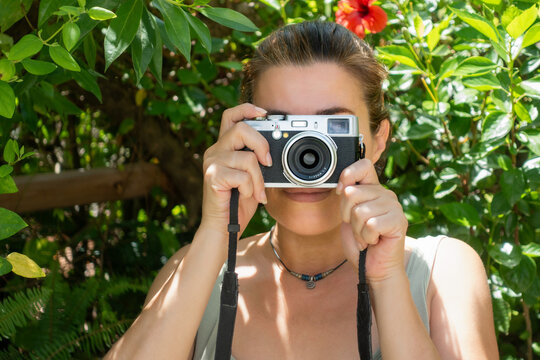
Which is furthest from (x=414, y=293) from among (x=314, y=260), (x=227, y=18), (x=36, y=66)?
(x=36, y=66)

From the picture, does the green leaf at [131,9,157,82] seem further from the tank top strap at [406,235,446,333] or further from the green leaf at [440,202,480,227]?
the green leaf at [440,202,480,227]

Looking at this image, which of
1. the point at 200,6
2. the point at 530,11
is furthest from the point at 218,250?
the point at 530,11

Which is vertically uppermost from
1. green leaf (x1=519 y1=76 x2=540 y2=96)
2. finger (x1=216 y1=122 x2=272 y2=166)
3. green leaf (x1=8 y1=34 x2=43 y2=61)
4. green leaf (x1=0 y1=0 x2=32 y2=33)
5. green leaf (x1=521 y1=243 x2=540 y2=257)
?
green leaf (x1=0 y1=0 x2=32 y2=33)

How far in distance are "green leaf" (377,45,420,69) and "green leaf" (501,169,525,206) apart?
1.38ft

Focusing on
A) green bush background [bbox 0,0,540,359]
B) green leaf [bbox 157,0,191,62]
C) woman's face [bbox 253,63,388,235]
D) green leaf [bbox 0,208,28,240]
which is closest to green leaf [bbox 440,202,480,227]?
green bush background [bbox 0,0,540,359]

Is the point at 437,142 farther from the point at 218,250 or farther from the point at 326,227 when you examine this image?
the point at 218,250

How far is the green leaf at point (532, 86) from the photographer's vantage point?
1524 mm

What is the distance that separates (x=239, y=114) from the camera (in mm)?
1453

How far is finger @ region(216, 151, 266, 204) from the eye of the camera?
1.38 m

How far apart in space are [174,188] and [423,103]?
1615 millimetres

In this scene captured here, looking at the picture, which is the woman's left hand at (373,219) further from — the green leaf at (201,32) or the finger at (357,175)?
the green leaf at (201,32)

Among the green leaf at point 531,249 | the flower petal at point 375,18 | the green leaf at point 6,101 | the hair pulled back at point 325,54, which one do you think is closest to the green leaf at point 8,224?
the green leaf at point 6,101

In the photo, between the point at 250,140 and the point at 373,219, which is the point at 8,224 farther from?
the point at 373,219

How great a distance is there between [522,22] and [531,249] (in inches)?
28.2
